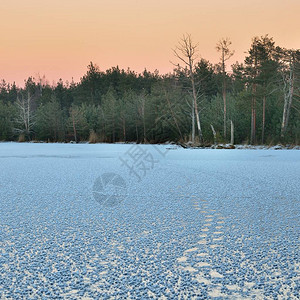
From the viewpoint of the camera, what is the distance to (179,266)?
8.77ft

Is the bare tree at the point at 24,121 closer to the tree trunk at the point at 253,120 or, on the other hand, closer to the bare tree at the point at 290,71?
the tree trunk at the point at 253,120

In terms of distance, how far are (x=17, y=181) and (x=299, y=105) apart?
2705 centimetres

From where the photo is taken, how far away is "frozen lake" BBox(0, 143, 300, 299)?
7.57 ft

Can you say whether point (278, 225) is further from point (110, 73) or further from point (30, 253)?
point (110, 73)
